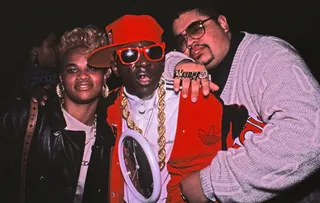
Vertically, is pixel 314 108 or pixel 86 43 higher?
pixel 86 43

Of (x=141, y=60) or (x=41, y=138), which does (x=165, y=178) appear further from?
(x=41, y=138)

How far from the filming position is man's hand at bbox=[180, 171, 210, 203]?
186 cm

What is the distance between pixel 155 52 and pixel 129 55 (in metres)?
0.21

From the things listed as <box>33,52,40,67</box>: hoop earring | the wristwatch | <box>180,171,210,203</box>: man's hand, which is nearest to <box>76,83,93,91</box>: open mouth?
the wristwatch

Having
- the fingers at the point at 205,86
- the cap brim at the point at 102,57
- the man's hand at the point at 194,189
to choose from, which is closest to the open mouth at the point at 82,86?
the cap brim at the point at 102,57

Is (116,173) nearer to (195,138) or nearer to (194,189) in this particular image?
(195,138)

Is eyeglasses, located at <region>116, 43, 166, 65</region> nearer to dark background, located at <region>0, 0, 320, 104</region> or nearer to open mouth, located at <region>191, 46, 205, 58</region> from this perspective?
open mouth, located at <region>191, 46, 205, 58</region>

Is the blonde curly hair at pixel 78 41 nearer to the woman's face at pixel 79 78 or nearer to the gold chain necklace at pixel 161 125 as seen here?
the woman's face at pixel 79 78

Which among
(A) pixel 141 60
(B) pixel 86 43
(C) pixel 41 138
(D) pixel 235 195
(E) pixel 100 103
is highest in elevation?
(B) pixel 86 43

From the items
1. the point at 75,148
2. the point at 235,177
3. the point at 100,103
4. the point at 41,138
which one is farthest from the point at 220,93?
the point at 41,138

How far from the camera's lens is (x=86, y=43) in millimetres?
2842

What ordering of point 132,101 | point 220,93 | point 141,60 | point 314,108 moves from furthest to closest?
point 132,101 → point 141,60 → point 220,93 → point 314,108

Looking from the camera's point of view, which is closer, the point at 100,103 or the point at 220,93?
the point at 220,93

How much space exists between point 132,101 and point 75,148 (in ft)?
2.17
